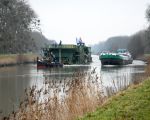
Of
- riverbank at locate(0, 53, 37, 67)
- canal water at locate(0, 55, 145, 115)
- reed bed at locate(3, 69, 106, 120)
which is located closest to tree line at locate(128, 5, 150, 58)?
riverbank at locate(0, 53, 37, 67)

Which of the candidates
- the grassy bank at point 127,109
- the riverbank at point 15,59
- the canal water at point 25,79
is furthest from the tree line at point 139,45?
the grassy bank at point 127,109

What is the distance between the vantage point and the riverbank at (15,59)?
250 feet

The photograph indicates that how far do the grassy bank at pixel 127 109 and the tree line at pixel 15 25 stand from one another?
229ft

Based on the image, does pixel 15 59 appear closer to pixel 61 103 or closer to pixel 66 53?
pixel 66 53

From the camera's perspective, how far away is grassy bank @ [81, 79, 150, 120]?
937 cm

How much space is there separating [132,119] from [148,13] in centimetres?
9061

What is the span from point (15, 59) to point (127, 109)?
242ft

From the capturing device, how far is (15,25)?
86938 millimetres

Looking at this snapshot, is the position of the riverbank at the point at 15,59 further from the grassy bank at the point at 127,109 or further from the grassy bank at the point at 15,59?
the grassy bank at the point at 127,109

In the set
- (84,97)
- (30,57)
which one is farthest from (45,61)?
(84,97)

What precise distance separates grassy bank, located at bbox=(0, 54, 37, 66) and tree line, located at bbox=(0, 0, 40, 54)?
1.91 meters

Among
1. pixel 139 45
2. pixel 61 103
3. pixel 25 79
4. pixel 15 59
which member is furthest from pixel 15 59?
pixel 61 103

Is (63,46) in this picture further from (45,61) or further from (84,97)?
(84,97)

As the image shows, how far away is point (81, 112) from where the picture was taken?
12445 mm
